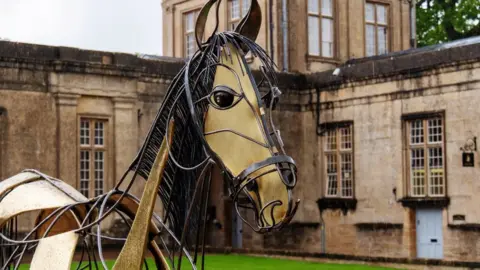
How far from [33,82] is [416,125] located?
9.80m

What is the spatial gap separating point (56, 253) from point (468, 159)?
60.7 ft

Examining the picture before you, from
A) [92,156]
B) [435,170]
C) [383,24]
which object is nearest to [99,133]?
[92,156]

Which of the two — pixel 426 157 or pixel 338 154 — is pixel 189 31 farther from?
pixel 426 157

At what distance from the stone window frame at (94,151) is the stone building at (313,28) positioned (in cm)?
747

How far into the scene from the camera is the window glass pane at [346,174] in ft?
90.4

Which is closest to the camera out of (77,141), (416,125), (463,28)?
(77,141)

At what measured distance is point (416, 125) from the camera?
25688 millimetres

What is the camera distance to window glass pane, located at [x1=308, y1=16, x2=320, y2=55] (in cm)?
3112

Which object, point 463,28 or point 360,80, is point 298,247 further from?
point 463,28

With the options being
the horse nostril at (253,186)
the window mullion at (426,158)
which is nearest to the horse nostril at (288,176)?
the horse nostril at (253,186)

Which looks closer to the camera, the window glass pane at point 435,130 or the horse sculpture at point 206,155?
the horse sculpture at point 206,155

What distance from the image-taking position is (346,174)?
27.7 metres

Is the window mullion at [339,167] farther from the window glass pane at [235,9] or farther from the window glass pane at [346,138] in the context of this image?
the window glass pane at [235,9]

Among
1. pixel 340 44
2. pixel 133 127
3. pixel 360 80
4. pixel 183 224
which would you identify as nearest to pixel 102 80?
pixel 133 127
